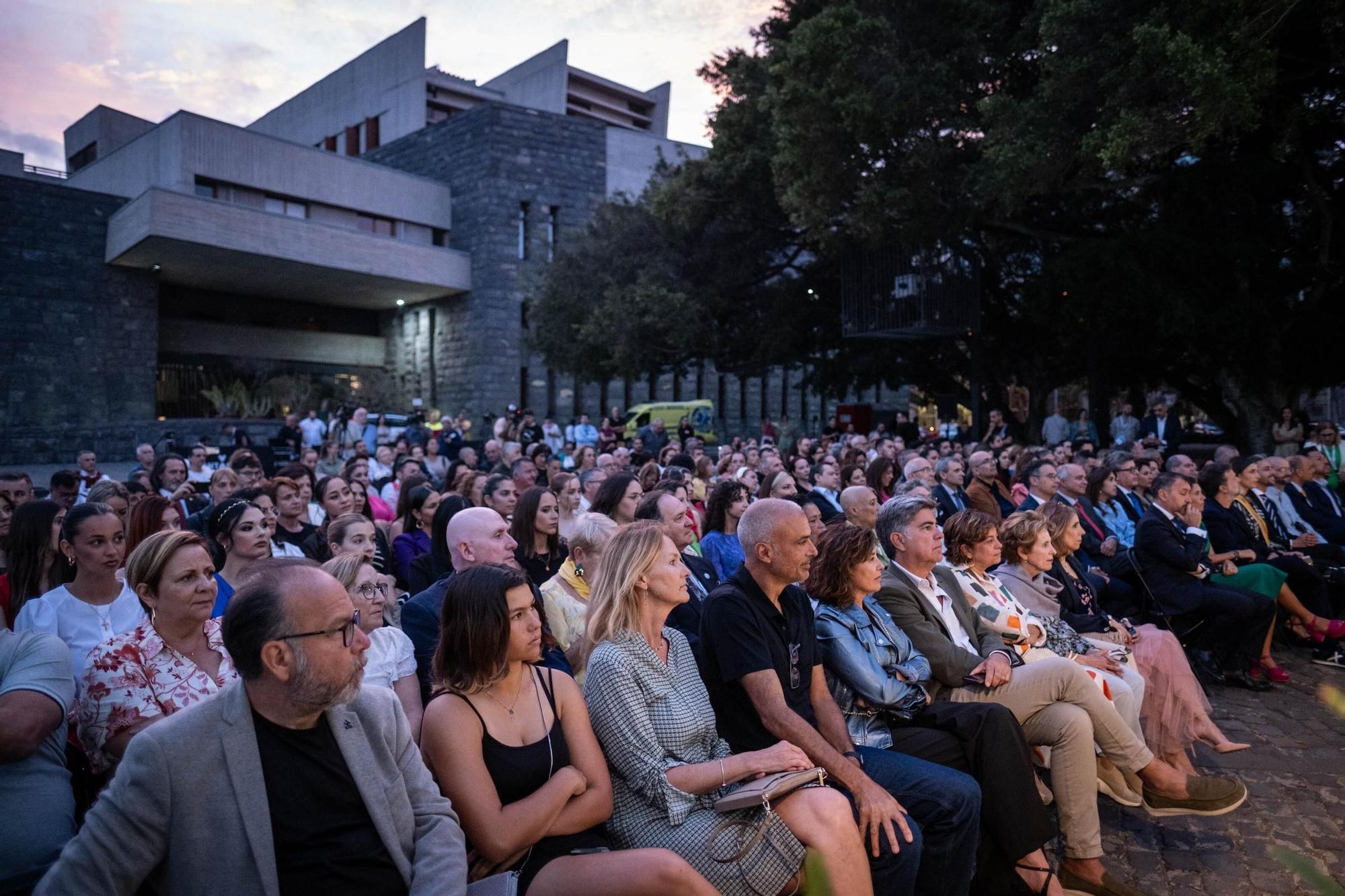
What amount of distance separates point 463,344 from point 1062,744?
26353 mm

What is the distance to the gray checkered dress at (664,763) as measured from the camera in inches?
97.4

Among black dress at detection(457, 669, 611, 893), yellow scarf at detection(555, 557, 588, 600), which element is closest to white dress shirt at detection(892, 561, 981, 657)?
yellow scarf at detection(555, 557, 588, 600)

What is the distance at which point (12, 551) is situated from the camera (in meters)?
3.68

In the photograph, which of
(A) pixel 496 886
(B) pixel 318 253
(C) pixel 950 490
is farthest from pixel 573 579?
(B) pixel 318 253

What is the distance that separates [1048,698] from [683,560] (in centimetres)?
203

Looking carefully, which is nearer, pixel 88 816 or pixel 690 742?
pixel 88 816

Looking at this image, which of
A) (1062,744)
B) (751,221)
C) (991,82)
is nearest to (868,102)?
(991,82)

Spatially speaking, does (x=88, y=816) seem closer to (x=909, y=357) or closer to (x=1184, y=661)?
(x=1184, y=661)

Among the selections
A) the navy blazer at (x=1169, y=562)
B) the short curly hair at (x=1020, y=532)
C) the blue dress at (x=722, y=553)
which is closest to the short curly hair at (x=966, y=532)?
the short curly hair at (x=1020, y=532)

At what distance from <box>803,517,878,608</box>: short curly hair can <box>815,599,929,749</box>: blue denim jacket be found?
54 millimetres

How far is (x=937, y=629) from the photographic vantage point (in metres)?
3.72

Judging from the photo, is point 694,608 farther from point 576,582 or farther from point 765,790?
point 765,790

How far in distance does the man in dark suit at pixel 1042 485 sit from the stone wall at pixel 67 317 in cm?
2166

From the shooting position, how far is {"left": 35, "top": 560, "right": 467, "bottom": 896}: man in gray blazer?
185 centimetres
